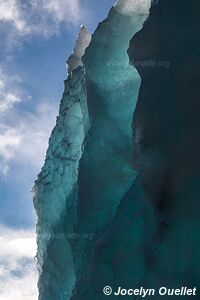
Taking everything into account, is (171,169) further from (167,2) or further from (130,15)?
(130,15)

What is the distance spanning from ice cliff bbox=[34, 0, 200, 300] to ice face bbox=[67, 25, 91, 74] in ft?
3.38

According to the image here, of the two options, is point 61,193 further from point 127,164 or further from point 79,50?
point 79,50

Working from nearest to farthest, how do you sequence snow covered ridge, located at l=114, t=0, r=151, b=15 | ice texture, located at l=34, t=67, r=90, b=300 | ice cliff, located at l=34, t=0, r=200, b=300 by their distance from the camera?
ice cliff, located at l=34, t=0, r=200, b=300 < snow covered ridge, located at l=114, t=0, r=151, b=15 < ice texture, located at l=34, t=67, r=90, b=300

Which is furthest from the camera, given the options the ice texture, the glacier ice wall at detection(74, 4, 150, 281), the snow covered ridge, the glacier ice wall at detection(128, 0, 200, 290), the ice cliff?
the ice texture

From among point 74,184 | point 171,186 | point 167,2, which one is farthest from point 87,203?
point 167,2

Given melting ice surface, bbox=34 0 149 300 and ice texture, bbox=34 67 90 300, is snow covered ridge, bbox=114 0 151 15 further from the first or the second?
ice texture, bbox=34 67 90 300

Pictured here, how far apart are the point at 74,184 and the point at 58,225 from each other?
3.36 feet

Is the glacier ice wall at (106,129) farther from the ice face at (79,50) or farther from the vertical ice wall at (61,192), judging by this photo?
the ice face at (79,50)

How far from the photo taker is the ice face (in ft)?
37.7

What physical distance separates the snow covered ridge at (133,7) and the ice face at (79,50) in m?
1.90

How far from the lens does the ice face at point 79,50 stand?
452 inches

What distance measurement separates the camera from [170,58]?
289 inches

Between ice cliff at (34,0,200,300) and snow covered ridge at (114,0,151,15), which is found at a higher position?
snow covered ridge at (114,0,151,15)

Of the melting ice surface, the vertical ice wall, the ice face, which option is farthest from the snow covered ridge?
the ice face
